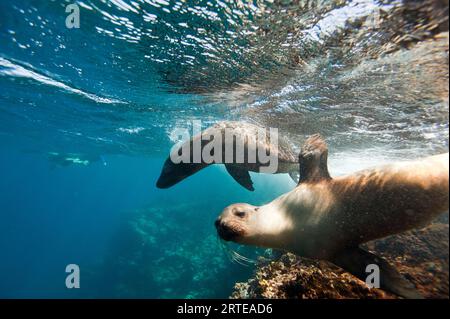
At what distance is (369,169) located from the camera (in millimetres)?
2951

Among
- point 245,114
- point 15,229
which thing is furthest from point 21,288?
point 15,229

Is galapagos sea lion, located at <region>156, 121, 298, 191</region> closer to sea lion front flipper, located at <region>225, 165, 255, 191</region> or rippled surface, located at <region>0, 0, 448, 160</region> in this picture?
sea lion front flipper, located at <region>225, 165, 255, 191</region>

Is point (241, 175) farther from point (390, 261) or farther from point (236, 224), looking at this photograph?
point (390, 261)

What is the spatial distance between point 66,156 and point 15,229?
109 meters

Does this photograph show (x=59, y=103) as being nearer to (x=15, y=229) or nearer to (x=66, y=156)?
(x=66, y=156)

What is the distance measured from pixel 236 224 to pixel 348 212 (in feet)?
3.93

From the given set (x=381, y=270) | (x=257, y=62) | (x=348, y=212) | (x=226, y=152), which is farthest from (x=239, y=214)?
(x=257, y=62)

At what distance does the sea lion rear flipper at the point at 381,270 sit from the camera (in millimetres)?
2318

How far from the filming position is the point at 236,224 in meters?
3.00

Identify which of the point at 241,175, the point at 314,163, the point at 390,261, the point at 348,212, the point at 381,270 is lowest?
the point at 390,261

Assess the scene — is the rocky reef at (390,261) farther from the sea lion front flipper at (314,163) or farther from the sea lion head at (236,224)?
the sea lion head at (236,224)

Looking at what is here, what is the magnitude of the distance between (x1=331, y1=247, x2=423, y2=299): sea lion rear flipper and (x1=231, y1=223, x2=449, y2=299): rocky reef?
9 cm

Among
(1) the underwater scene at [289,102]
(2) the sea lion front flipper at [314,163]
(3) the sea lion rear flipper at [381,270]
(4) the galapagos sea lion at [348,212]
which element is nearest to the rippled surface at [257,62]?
(1) the underwater scene at [289,102]

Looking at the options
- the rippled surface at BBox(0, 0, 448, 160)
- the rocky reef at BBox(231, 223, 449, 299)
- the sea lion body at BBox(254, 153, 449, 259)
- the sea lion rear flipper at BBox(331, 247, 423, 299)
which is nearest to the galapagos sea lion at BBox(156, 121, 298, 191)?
the rippled surface at BBox(0, 0, 448, 160)
